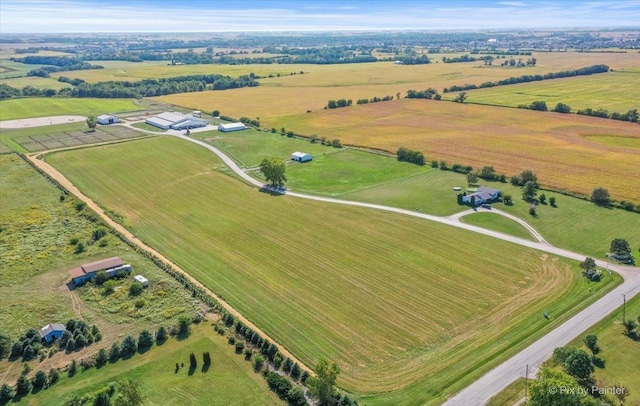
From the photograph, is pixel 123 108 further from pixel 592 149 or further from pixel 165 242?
pixel 592 149

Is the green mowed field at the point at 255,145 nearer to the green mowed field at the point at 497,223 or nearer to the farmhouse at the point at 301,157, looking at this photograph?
the farmhouse at the point at 301,157

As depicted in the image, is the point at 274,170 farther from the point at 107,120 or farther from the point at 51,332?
the point at 107,120

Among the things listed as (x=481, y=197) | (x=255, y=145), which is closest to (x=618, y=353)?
(x=481, y=197)

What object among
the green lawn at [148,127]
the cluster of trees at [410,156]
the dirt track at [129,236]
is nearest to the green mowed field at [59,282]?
the dirt track at [129,236]

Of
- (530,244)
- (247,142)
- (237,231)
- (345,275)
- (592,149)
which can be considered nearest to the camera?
(345,275)

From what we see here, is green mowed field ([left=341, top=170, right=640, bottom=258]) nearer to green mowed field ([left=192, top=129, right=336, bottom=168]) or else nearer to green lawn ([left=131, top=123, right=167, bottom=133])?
green mowed field ([left=192, top=129, right=336, bottom=168])

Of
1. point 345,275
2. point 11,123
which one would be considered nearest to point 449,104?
point 345,275

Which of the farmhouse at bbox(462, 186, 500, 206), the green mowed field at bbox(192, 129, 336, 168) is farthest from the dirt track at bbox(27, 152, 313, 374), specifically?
the farmhouse at bbox(462, 186, 500, 206)
